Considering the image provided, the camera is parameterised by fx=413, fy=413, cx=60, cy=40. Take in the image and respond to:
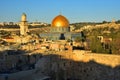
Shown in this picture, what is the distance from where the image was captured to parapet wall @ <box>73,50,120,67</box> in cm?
2480

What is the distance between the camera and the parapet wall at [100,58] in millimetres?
24797

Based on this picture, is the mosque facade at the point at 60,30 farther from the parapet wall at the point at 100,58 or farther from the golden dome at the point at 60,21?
the parapet wall at the point at 100,58

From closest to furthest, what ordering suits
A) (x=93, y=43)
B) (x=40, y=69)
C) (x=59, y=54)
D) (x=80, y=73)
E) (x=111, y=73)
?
(x=40, y=69) < (x=111, y=73) < (x=80, y=73) < (x=59, y=54) < (x=93, y=43)

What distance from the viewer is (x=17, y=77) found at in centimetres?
1795

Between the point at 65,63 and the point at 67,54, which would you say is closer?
the point at 65,63

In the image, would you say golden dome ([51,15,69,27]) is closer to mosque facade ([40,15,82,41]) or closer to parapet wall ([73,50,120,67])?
mosque facade ([40,15,82,41])

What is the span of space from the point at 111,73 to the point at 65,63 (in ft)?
10.9

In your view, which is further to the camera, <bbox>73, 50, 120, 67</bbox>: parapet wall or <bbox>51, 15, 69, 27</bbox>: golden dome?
<bbox>51, 15, 69, 27</bbox>: golden dome

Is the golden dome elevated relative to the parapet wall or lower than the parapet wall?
elevated

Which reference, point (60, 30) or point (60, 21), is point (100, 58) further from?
point (60, 30)

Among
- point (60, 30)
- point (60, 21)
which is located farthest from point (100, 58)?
point (60, 30)

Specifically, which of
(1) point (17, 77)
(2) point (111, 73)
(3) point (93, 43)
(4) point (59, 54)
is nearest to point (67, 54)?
(4) point (59, 54)

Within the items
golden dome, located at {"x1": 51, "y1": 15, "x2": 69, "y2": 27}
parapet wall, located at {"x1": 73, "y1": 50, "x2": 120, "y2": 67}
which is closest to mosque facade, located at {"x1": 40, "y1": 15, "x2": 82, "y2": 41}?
golden dome, located at {"x1": 51, "y1": 15, "x2": 69, "y2": 27}

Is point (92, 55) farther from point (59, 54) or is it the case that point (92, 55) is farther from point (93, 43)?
point (93, 43)
